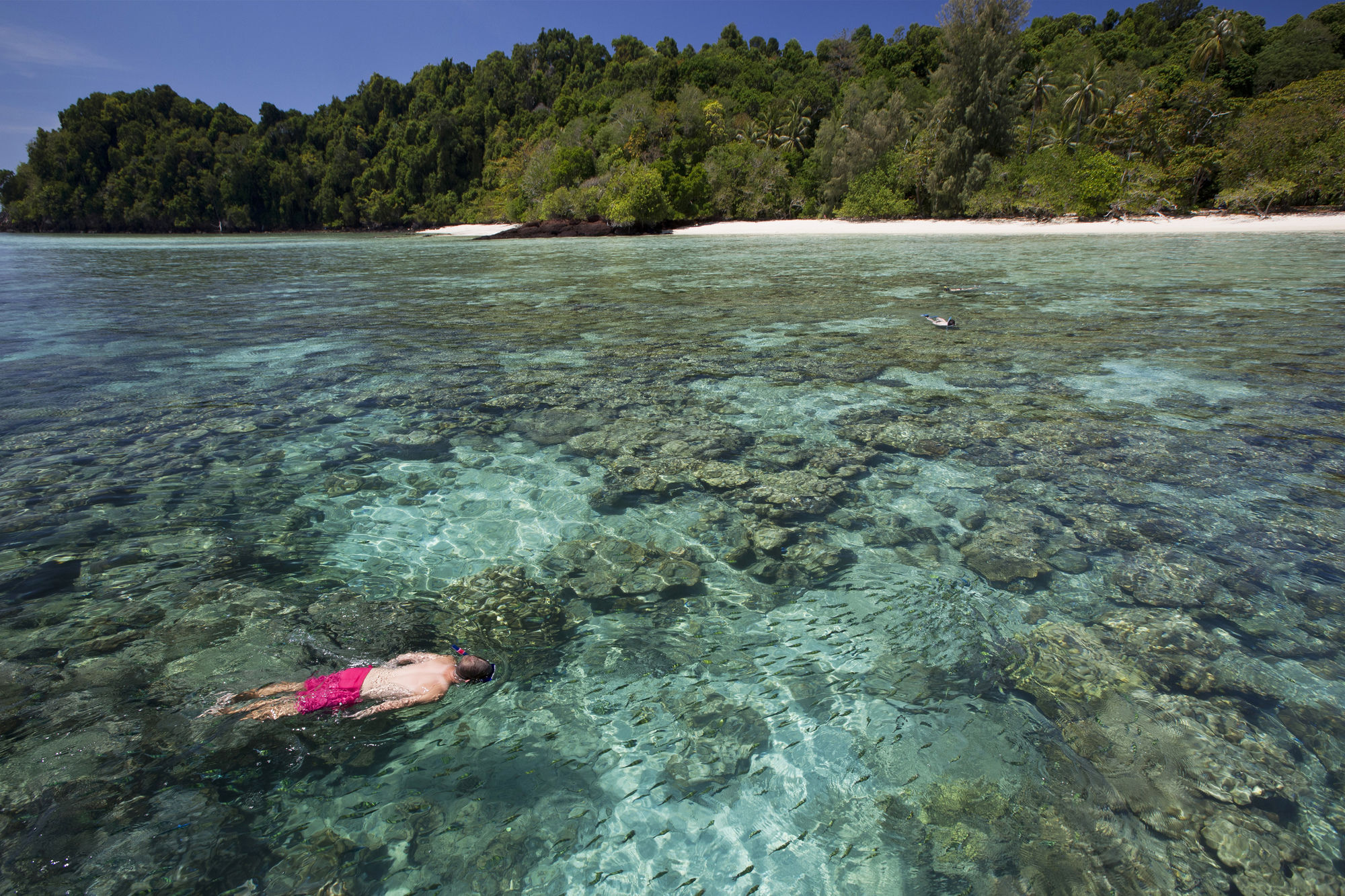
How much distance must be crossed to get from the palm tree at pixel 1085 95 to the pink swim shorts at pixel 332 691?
72006 mm

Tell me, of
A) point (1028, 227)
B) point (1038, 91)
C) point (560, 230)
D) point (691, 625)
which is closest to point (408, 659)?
point (691, 625)

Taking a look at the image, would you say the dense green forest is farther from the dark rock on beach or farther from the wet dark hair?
the wet dark hair

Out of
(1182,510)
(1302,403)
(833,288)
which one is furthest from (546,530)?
(833,288)

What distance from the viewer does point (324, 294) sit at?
18.4 meters

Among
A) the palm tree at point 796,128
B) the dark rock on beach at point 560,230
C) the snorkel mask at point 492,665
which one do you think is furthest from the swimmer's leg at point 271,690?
the palm tree at point 796,128

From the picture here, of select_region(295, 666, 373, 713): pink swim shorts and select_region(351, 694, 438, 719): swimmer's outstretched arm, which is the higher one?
select_region(295, 666, 373, 713): pink swim shorts

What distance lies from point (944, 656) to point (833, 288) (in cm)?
1581

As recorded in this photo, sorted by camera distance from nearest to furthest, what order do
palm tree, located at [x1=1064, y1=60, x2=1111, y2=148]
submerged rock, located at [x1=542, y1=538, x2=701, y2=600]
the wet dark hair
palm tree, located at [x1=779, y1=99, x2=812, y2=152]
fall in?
1. the wet dark hair
2. submerged rock, located at [x1=542, y1=538, x2=701, y2=600]
3. palm tree, located at [x1=1064, y1=60, x2=1111, y2=148]
4. palm tree, located at [x1=779, y1=99, x2=812, y2=152]

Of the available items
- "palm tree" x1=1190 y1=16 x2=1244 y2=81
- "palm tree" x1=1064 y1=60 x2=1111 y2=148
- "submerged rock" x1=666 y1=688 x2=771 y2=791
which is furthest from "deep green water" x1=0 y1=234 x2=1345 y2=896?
"palm tree" x1=1190 y1=16 x2=1244 y2=81

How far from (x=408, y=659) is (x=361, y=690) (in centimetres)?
26

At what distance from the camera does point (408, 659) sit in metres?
3.18

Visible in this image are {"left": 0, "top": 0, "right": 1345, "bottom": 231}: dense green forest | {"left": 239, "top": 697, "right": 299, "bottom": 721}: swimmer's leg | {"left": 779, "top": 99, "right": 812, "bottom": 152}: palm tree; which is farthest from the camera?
{"left": 779, "top": 99, "right": 812, "bottom": 152}: palm tree

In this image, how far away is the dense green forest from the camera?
145 ft

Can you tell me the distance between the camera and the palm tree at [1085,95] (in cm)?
5556
